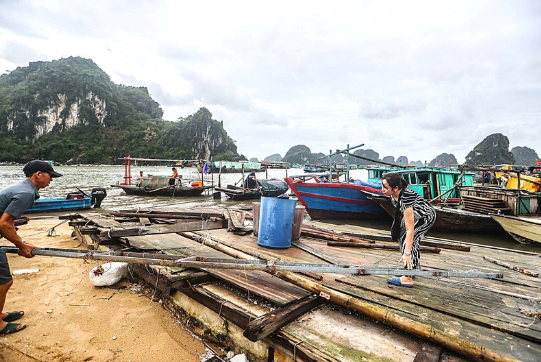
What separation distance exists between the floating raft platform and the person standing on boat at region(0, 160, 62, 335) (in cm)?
148

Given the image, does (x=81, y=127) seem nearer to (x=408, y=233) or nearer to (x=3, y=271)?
(x=3, y=271)

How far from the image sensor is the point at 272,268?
8.82ft

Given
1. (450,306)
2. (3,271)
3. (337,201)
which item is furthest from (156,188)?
(450,306)

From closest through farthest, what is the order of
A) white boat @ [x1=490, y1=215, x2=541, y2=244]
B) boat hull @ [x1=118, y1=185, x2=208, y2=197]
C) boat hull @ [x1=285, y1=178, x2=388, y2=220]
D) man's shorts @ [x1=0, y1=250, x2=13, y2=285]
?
1. man's shorts @ [x1=0, y1=250, x2=13, y2=285]
2. white boat @ [x1=490, y1=215, x2=541, y2=244]
3. boat hull @ [x1=285, y1=178, x2=388, y2=220]
4. boat hull @ [x1=118, y1=185, x2=208, y2=197]

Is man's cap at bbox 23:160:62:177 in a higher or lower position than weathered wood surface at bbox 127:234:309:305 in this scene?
higher

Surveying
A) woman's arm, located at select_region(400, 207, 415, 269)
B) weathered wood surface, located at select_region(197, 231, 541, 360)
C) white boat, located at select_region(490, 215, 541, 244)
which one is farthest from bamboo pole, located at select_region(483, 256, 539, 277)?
white boat, located at select_region(490, 215, 541, 244)

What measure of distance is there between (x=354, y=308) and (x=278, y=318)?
0.76m

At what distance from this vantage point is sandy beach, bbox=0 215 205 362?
2.88 metres

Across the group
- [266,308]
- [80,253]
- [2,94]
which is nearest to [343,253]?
[266,308]

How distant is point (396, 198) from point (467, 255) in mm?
2726

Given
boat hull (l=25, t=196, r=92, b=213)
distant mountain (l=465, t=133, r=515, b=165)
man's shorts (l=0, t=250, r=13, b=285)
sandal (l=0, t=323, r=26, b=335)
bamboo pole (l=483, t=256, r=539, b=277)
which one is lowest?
sandal (l=0, t=323, r=26, b=335)

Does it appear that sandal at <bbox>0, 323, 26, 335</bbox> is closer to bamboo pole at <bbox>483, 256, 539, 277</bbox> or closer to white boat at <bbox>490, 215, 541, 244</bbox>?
bamboo pole at <bbox>483, 256, 539, 277</bbox>

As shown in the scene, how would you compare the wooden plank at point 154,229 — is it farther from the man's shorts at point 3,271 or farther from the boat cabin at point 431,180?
the boat cabin at point 431,180

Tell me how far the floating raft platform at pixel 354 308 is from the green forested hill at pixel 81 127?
93100mm
